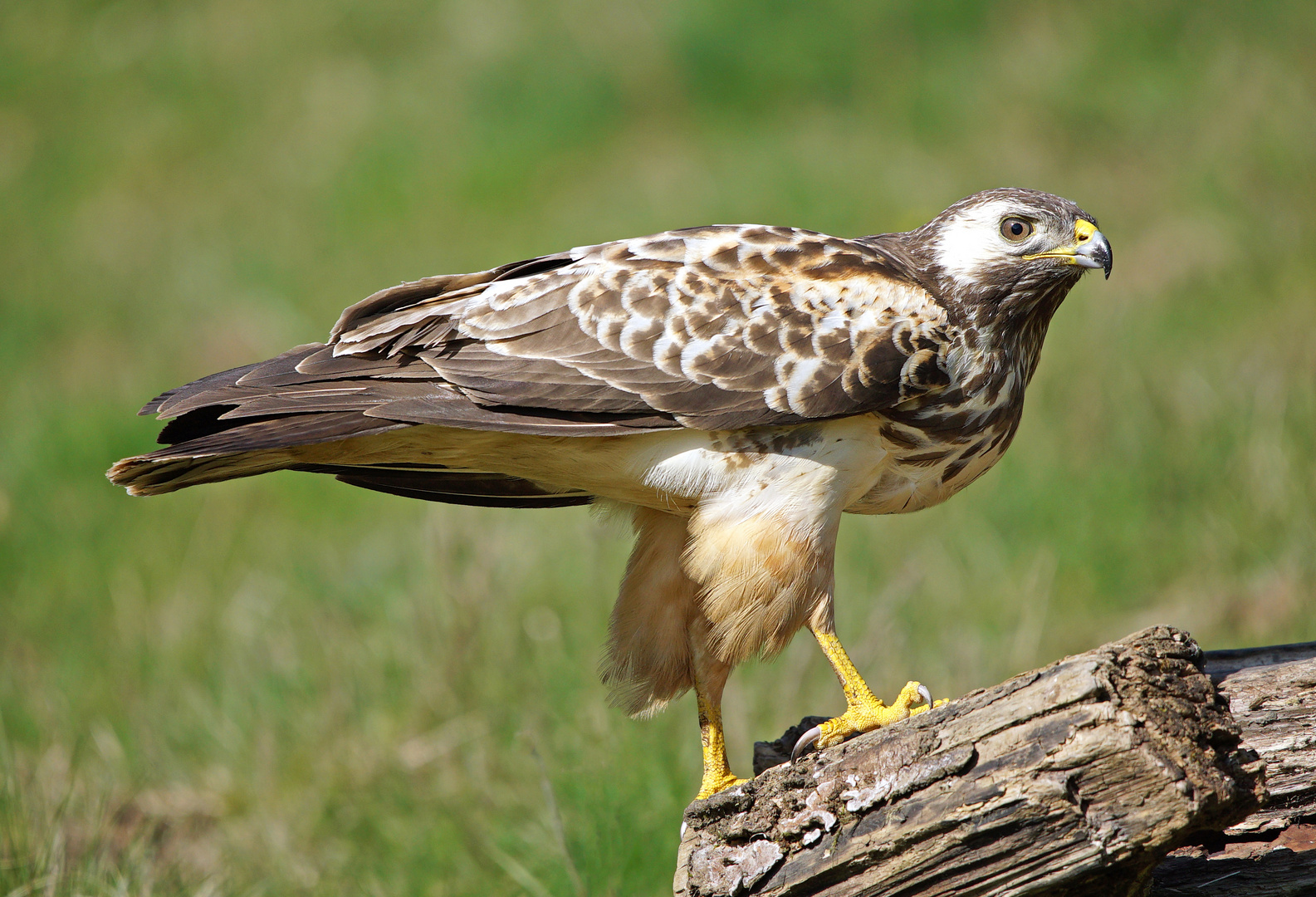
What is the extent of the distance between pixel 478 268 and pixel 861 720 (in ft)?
24.7

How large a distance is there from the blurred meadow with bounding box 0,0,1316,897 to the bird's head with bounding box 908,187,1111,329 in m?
2.14

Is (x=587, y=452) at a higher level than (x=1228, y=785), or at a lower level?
higher

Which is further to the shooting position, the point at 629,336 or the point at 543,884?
the point at 543,884

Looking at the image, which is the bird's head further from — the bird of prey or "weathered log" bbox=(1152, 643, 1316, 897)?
"weathered log" bbox=(1152, 643, 1316, 897)

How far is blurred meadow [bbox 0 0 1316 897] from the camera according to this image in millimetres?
4867

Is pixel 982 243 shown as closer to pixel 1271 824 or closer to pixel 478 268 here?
pixel 1271 824

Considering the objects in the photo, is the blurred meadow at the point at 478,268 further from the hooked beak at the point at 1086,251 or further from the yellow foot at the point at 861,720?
the hooked beak at the point at 1086,251

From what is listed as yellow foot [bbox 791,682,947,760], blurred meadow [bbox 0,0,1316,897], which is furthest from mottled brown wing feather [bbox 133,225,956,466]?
blurred meadow [bbox 0,0,1316,897]

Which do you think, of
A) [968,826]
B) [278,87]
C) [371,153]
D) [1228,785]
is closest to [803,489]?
[968,826]

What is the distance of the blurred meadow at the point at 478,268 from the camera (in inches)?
192

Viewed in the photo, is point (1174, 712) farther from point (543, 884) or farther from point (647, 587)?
point (543, 884)

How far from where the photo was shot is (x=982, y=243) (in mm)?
3393

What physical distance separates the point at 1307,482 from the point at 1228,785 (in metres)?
4.08

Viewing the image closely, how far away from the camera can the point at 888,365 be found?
3131 mm
